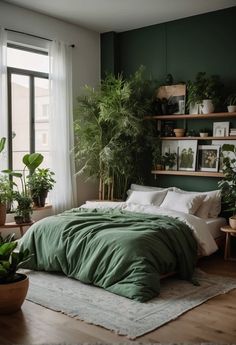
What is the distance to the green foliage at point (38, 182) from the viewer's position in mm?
5686

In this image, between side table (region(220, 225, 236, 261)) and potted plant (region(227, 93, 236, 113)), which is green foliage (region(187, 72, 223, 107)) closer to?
potted plant (region(227, 93, 236, 113))

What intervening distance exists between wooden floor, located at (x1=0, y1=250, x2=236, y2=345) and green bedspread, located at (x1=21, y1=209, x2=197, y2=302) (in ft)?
1.74

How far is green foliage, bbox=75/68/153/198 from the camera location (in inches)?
234

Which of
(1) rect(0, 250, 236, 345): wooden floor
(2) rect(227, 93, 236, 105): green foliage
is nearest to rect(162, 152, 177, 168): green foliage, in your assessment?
(2) rect(227, 93, 236, 105): green foliage

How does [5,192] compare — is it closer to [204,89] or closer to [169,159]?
[169,159]

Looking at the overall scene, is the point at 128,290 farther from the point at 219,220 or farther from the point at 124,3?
the point at 124,3

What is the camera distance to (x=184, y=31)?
609cm

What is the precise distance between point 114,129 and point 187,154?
3.60 ft

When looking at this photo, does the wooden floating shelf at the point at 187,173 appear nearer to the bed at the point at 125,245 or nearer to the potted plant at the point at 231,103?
the bed at the point at 125,245

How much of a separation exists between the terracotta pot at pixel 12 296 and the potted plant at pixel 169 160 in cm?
322

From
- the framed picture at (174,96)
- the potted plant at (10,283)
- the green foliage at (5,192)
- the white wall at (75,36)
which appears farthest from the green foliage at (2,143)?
the framed picture at (174,96)

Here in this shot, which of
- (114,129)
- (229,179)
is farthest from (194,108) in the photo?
(229,179)

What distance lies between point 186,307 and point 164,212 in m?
1.56

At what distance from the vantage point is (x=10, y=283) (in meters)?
3.43
